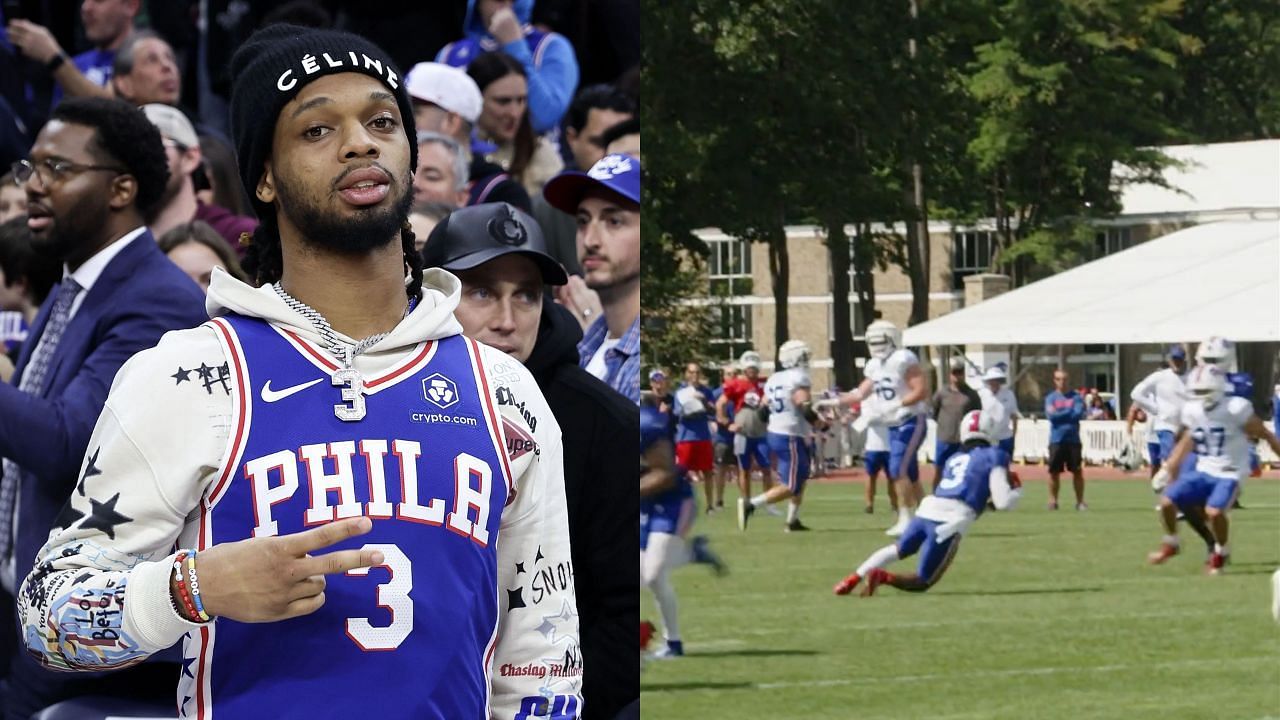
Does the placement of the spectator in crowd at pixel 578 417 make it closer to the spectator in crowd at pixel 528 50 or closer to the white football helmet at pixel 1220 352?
the white football helmet at pixel 1220 352

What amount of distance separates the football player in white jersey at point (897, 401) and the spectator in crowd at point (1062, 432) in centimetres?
24

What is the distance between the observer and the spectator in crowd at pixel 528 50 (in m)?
6.50

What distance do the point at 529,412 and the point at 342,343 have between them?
0.24 m

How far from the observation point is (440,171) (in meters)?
5.18

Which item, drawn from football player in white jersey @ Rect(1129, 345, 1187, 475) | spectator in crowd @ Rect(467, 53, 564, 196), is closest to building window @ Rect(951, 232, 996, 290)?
football player in white jersey @ Rect(1129, 345, 1187, 475)

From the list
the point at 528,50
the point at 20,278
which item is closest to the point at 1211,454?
the point at 20,278

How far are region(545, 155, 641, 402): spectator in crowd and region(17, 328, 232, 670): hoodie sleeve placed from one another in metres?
2.11

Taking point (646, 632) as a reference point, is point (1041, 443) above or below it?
above

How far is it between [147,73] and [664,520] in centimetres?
331

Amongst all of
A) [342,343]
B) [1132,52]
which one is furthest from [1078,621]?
[342,343]

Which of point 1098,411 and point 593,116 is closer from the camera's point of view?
point 1098,411

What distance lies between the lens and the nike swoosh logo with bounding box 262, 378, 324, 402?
75.7 inches

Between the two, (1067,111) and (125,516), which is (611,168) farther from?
(125,516)

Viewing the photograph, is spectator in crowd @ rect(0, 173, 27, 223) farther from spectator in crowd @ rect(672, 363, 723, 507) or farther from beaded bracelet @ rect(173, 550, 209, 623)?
beaded bracelet @ rect(173, 550, 209, 623)
